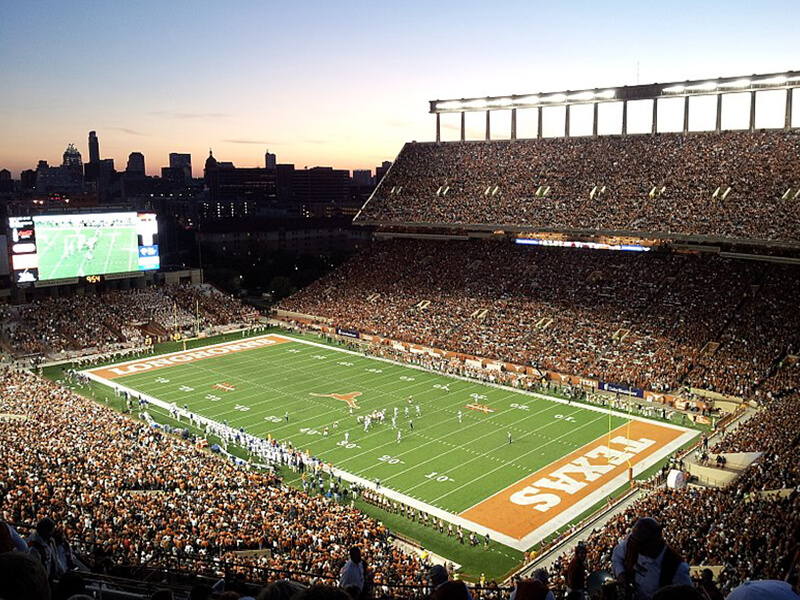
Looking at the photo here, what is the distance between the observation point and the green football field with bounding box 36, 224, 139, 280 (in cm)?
4603

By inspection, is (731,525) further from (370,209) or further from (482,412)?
(370,209)

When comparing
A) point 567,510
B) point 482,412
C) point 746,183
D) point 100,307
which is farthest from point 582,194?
point 100,307

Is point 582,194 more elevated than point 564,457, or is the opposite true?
point 582,194

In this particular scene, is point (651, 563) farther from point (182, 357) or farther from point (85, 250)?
point (85, 250)

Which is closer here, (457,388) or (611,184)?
(457,388)

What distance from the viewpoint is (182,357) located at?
1690 inches

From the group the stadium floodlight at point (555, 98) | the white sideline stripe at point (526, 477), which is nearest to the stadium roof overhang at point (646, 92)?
the stadium floodlight at point (555, 98)

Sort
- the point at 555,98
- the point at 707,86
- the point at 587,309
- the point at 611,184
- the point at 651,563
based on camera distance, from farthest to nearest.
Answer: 1. the point at 555,98
2. the point at 611,184
3. the point at 707,86
4. the point at 587,309
5. the point at 651,563

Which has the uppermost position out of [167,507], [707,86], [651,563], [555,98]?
[555,98]

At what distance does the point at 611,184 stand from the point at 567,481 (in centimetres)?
2862

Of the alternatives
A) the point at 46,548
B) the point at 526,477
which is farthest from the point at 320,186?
the point at 46,548

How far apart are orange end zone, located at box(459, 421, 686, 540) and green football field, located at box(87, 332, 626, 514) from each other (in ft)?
1.88

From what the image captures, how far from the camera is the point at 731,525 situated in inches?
635

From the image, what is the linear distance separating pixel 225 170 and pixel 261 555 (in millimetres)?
190692
